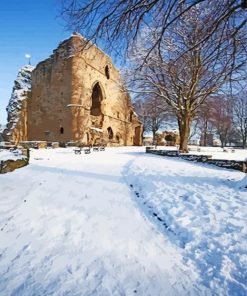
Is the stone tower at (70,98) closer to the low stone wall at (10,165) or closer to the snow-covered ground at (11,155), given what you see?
the snow-covered ground at (11,155)

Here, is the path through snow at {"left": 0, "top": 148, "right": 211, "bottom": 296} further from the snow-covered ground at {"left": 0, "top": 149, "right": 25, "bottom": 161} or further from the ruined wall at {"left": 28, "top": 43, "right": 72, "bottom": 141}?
the ruined wall at {"left": 28, "top": 43, "right": 72, "bottom": 141}

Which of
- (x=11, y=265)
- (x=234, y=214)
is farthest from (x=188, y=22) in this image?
(x=11, y=265)

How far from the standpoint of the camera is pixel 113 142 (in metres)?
41.7

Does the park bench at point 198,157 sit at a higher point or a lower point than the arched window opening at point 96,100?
lower

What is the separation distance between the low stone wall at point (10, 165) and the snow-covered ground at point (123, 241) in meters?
2.61

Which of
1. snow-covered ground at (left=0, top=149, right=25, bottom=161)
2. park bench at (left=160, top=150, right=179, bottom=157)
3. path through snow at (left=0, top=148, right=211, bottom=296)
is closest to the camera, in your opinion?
path through snow at (left=0, top=148, right=211, bottom=296)

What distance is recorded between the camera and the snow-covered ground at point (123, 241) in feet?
10.2

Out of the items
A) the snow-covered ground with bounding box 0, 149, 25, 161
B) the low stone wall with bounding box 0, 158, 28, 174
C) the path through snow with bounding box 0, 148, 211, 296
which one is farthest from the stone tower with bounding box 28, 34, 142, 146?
the path through snow with bounding box 0, 148, 211, 296

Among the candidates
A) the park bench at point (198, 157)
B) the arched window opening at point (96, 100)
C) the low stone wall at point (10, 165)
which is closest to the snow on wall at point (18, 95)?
the arched window opening at point (96, 100)

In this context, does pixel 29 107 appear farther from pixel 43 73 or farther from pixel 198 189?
pixel 198 189

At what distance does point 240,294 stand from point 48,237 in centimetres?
293

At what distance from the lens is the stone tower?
34656 millimetres

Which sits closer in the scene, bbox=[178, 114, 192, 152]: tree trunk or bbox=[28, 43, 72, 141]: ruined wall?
bbox=[178, 114, 192, 152]: tree trunk

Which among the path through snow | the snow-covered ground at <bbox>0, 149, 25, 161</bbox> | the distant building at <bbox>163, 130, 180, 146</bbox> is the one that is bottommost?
the path through snow
